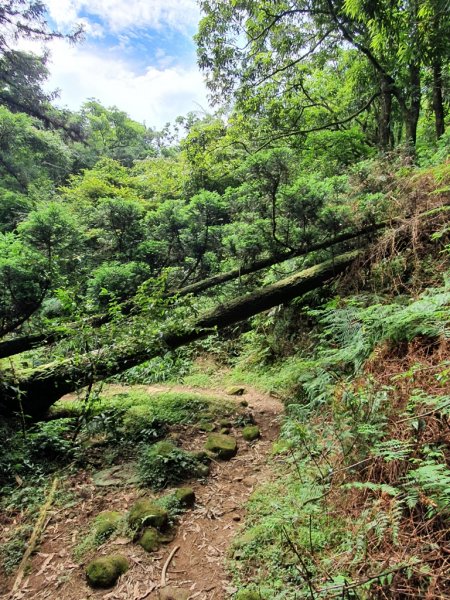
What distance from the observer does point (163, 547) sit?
298 cm

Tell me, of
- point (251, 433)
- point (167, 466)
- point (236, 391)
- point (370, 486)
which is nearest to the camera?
point (370, 486)

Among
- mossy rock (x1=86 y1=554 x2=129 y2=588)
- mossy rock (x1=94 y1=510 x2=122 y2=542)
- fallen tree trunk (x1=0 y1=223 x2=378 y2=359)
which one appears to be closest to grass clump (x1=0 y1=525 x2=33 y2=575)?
mossy rock (x1=94 y1=510 x2=122 y2=542)

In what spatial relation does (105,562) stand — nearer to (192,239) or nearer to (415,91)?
(192,239)

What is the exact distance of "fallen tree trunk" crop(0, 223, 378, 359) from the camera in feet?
16.8

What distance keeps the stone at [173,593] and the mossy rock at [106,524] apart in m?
0.86

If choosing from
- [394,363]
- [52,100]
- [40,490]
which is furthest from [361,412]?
[52,100]

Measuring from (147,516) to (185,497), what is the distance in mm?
502

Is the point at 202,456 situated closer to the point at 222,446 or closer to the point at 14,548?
the point at 222,446

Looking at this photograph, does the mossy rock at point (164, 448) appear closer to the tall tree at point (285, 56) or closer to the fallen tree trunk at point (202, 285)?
the fallen tree trunk at point (202, 285)

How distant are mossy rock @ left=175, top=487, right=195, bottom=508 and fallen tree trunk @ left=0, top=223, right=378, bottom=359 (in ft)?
8.16

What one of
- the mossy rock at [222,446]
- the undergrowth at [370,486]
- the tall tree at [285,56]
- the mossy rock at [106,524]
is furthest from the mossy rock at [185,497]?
the tall tree at [285,56]

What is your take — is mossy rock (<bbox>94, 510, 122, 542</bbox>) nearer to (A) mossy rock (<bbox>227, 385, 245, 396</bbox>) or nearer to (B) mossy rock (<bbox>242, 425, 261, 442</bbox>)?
(B) mossy rock (<bbox>242, 425, 261, 442</bbox>)

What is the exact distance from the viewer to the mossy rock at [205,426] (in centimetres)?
521

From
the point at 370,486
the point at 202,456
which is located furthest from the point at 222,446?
the point at 370,486
